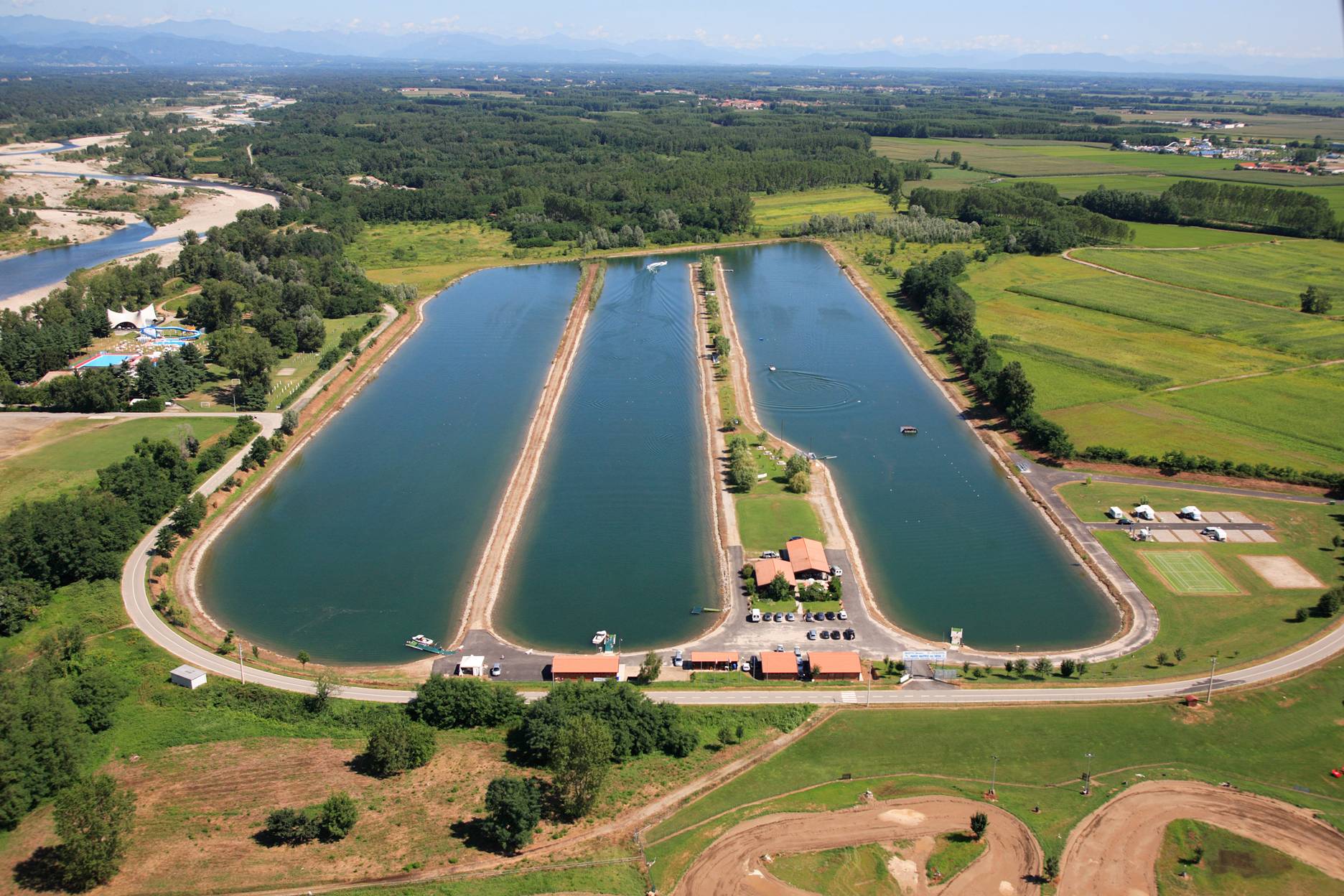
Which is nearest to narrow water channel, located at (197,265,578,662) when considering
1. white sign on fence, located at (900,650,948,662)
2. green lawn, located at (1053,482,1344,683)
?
white sign on fence, located at (900,650,948,662)

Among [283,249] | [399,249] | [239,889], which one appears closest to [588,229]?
[399,249]

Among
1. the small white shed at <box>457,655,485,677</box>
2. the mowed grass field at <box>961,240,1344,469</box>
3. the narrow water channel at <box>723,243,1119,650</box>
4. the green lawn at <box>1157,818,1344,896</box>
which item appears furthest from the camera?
the mowed grass field at <box>961,240,1344,469</box>

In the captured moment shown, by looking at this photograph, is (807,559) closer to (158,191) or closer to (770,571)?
(770,571)

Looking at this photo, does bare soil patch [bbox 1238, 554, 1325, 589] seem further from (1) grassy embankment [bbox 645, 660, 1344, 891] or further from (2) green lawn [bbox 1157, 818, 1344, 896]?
(2) green lawn [bbox 1157, 818, 1344, 896]

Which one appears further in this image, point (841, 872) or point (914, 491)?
point (914, 491)

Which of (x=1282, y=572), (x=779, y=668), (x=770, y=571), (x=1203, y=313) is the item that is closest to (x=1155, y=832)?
(x=779, y=668)

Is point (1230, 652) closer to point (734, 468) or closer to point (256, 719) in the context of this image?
point (734, 468)

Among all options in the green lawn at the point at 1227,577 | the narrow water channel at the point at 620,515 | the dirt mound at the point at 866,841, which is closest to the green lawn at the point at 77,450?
the narrow water channel at the point at 620,515
